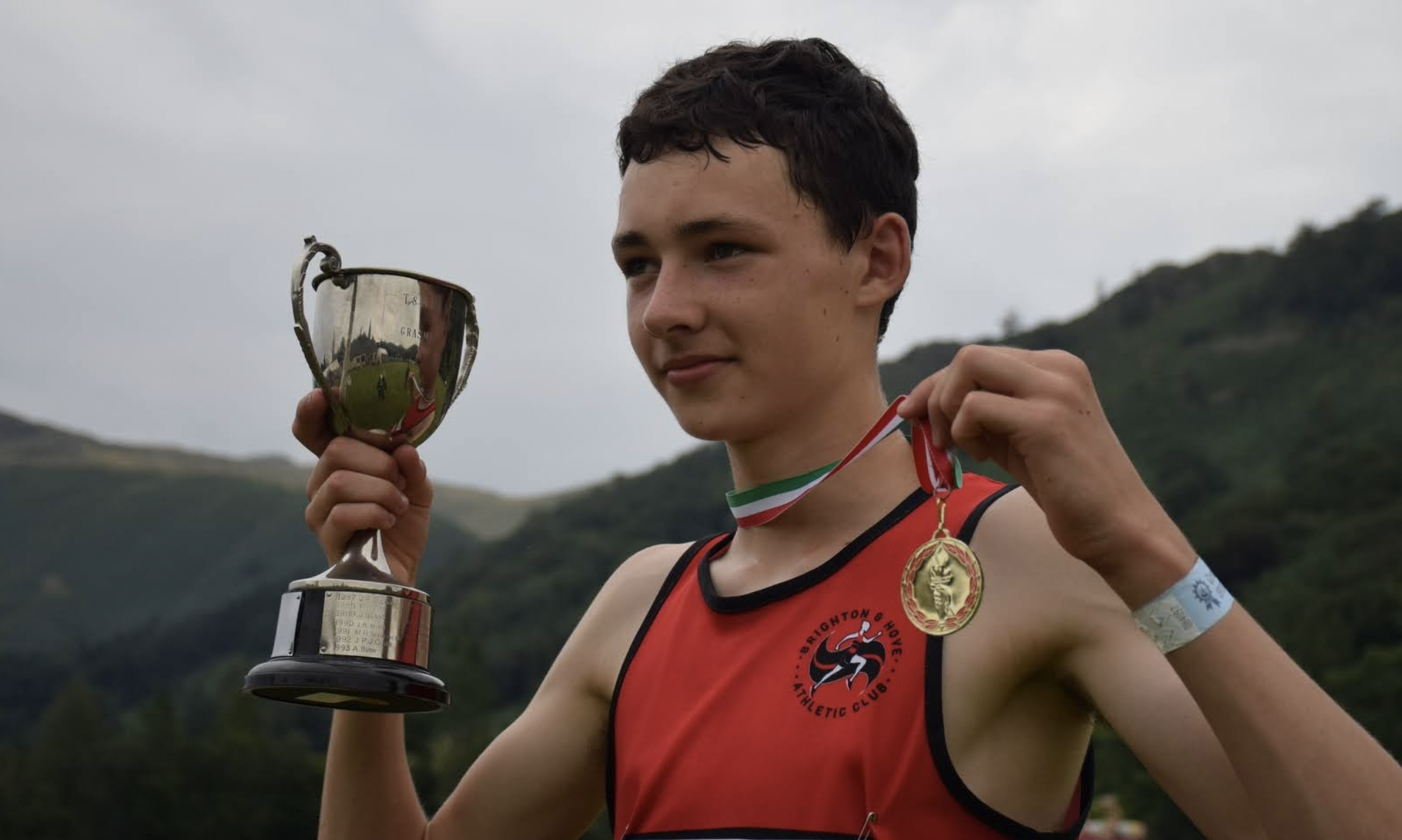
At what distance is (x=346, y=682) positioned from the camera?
128 inches

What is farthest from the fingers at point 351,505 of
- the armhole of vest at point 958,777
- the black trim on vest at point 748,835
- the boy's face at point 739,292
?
the armhole of vest at point 958,777

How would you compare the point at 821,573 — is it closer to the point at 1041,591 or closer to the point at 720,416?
the point at 720,416

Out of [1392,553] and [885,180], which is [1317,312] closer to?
[1392,553]

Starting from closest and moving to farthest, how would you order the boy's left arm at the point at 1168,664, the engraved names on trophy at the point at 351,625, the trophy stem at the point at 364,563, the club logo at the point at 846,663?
the boy's left arm at the point at 1168,664, the club logo at the point at 846,663, the engraved names on trophy at the point at 351,625, the trophy stem at the point at 364,563

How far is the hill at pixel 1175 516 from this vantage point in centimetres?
7069

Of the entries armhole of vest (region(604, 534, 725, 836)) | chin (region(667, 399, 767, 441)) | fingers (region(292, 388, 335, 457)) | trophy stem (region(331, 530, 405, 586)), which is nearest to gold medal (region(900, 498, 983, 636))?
chin (region(667, 399, 767, 441))

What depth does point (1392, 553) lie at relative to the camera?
242ft

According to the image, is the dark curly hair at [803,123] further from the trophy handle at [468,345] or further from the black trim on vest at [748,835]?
the black trim on vest at [748,835]

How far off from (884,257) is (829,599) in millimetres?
765

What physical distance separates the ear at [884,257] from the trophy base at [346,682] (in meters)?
1.22

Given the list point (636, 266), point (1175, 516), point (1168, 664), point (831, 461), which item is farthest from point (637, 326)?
point (1175, 516)

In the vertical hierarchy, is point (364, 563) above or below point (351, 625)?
above

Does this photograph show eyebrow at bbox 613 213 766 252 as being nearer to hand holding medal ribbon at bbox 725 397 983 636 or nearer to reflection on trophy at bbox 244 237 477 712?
hand holding medal ribbon at bbox 725 397 983 636

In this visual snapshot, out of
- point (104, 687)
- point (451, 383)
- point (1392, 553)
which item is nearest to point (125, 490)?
point (104, 687)
